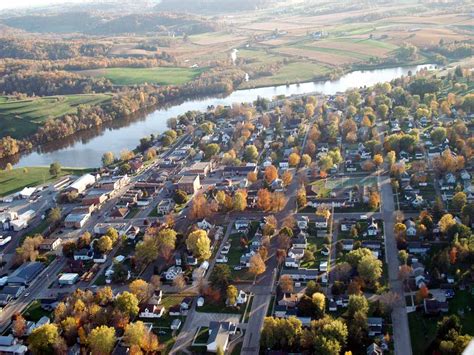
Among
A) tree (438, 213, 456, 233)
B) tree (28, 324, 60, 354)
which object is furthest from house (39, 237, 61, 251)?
tree (438, 213, 456, 233)

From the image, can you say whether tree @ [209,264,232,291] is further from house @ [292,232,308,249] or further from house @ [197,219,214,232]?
house @ [197,219,214,232]

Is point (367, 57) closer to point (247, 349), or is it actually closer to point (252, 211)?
point (252, 211)

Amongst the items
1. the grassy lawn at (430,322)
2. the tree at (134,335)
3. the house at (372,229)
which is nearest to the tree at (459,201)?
the house at (372,229)

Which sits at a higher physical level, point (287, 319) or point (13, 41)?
point (13, 41)

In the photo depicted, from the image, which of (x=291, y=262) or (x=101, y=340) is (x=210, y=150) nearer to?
(x=291, y=262)

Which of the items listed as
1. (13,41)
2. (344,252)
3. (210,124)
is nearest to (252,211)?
(344,252)

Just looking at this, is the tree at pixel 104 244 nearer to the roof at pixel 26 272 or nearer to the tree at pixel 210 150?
the roof at pixel 26 272

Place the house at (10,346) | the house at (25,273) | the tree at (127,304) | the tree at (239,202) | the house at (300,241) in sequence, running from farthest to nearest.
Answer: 1. the tree at (239,202)
2. the house at (300,241)
3. the house at (25,273)
4. the tree at (127,304)
5. the house at (10,346)

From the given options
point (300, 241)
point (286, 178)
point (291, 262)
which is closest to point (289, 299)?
point (291, 262)
